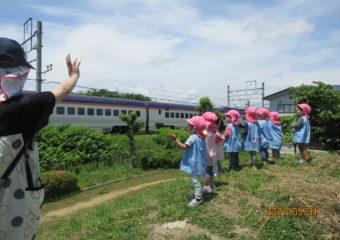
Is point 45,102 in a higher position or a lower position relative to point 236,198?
higher

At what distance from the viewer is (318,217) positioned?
320 cm

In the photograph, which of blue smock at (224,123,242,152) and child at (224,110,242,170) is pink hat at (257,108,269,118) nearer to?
child at (224,110,242,170)

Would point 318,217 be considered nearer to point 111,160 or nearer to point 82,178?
point 82,178

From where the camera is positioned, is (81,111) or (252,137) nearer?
(252,137)

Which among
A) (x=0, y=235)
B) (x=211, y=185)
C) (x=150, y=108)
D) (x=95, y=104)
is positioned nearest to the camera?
(x=0, y=235)

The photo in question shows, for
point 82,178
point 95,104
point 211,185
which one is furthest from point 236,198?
point 95,104

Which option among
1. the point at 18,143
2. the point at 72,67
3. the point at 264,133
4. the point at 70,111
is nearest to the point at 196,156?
the point at 72,67

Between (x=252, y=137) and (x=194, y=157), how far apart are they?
278cm

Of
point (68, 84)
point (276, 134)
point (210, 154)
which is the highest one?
point (68, 84)

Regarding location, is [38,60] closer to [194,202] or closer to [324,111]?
[194,202]

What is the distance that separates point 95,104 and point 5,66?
16.4 meters

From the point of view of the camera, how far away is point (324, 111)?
35.1ft

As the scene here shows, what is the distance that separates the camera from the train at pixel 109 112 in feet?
52.2

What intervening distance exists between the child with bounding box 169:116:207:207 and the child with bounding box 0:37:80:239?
2560 mm
